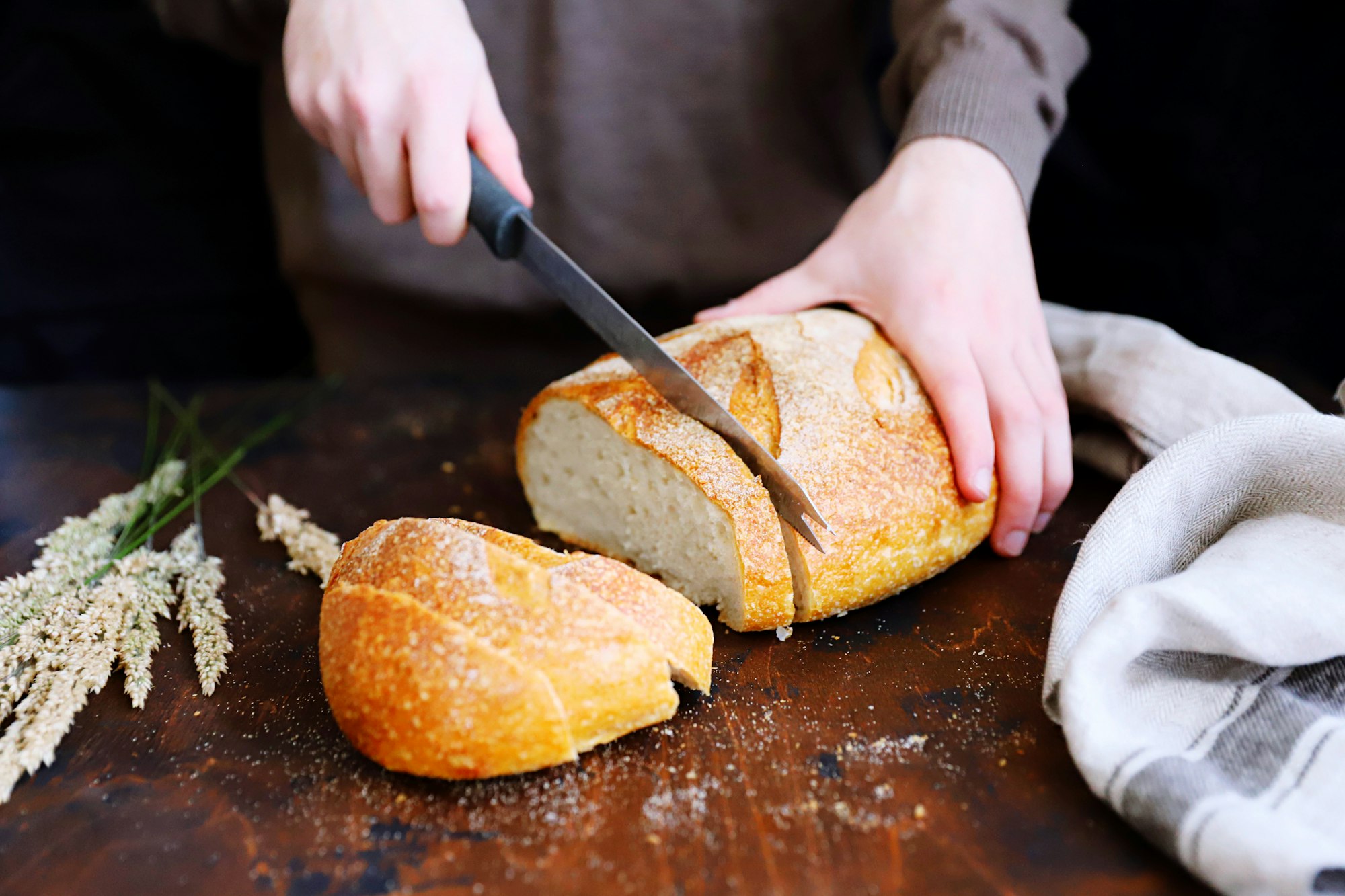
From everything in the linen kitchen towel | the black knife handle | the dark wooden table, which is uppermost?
the black knife handle

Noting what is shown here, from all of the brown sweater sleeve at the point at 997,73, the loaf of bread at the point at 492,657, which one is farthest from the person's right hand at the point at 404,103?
the brown sweater sleeve at the point at 997,73

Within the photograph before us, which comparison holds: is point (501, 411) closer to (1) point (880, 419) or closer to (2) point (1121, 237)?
(1) point (880, 419)

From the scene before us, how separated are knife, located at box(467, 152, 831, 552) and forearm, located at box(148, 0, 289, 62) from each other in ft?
3.92

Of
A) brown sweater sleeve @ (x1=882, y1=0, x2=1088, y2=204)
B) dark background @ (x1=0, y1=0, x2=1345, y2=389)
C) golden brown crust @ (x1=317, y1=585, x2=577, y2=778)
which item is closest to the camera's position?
golden brown crust @ (x1=317, y1=585, x2=577, y2=778)

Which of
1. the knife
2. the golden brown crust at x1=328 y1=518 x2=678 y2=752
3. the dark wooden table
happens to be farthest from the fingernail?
the golden brown crust at x1=328 y1=518 x2=678 y2=752

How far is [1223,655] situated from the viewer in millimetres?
1352

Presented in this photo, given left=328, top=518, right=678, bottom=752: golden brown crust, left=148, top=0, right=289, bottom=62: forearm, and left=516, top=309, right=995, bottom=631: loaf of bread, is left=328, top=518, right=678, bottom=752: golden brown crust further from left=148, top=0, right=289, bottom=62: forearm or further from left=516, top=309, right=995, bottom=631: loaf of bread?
left=148, top=0, right=289, bottom=62: forearm

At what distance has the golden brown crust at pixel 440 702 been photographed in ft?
4.04

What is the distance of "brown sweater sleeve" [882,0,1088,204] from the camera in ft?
6.90

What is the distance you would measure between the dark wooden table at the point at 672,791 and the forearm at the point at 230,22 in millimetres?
1652

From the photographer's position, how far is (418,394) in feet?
8.72

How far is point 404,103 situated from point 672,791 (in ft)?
4.42

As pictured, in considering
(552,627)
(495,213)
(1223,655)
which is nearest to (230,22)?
(495,213)

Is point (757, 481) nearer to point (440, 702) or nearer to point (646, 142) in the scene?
point (440, 702)
